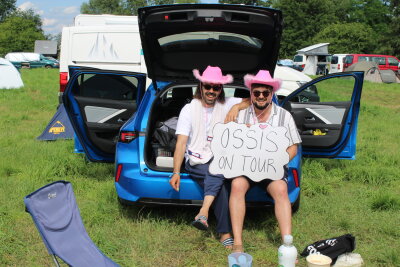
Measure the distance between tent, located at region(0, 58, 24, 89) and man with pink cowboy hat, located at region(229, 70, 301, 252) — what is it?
14090 millimetres

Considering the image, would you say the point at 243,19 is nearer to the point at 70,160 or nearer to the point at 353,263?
the point at 353,263

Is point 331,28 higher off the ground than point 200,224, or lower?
lower

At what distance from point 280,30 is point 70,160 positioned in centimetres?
324

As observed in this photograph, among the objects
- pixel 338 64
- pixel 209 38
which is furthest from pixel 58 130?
pixel 338 64

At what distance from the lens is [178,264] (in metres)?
3.51

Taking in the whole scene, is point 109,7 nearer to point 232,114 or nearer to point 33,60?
point 33,60

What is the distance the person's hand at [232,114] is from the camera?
4031mm

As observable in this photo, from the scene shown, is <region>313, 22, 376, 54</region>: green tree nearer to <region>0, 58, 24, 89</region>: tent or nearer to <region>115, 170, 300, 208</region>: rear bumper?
<region>0, 58, 24, 89</region>: tent

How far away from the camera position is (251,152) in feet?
12.5

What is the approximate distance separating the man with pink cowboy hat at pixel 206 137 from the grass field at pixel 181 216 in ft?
1.04

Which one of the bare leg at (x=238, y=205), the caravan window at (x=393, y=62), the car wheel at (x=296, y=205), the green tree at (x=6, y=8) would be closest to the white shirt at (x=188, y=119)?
the bare leg at (x=238, y=205)

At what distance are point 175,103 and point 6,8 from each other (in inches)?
3621

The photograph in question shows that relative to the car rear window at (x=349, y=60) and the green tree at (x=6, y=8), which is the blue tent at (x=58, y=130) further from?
the green tree at (x=6, y=8)

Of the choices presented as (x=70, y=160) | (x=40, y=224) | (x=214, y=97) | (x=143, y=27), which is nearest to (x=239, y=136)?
(x=214, y=97)
